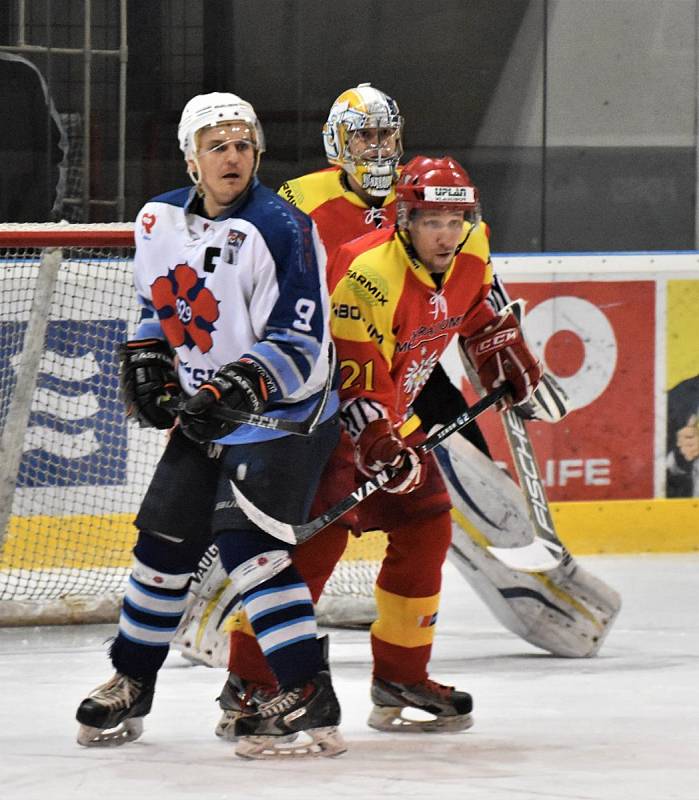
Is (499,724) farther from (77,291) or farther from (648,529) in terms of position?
(648,529)

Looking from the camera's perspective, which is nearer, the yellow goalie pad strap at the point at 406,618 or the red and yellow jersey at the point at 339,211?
the yellow goalie pad strap at the point at 406,618

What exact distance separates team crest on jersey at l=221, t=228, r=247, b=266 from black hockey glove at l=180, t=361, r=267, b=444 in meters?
0.17

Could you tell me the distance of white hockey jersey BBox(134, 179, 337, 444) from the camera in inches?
117

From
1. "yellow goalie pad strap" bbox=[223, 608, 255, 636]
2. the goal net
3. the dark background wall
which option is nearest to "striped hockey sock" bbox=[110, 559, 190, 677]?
"yellow goalie pad strap" bbox=[223, 608, 255, 636]

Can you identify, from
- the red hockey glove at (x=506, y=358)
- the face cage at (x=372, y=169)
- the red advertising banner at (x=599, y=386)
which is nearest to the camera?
the red hockey glove at (x=506, y=358)

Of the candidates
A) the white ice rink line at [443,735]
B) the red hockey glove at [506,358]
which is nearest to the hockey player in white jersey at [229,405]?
the white ice rink line at [443,735]

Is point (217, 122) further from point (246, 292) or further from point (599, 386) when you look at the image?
point (599, 386)

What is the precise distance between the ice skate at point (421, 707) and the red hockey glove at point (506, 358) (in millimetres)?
546

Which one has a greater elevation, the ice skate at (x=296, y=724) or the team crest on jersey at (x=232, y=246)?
the team crest on jersey at (x=232, y=246)

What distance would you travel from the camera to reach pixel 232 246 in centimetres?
298

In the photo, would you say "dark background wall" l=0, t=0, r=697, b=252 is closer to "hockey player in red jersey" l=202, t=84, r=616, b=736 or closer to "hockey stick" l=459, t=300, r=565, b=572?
"hockey stick" l=459, t=300, r=565, b=572

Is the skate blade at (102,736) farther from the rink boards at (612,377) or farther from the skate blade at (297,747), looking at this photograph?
the rink boards at (612,377)

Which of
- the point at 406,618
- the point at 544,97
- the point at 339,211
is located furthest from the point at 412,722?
the point at 544,97

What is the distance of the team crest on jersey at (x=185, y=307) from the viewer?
301cm
